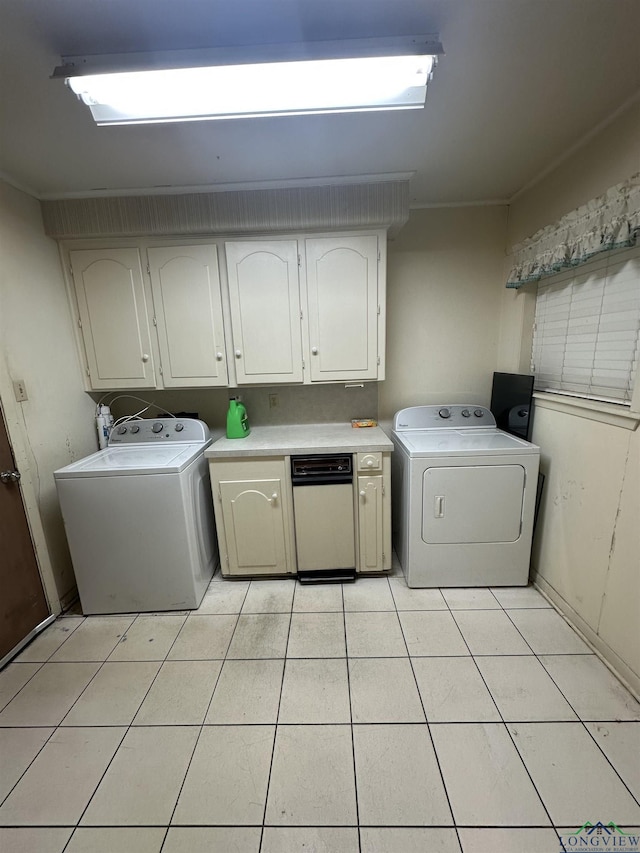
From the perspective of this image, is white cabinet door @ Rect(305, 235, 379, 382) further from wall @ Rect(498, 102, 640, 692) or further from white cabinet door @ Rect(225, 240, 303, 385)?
wall @ Rect(498, 102, 640, 692)

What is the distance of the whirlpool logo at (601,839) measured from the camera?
98cm

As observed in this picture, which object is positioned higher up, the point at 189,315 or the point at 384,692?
the point at 189,315

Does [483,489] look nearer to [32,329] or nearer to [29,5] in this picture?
[29,5]

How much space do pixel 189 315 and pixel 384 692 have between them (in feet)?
7.52

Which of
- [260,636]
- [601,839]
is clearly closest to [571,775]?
[601,839]

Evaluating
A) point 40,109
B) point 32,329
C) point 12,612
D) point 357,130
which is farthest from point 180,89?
point 12,612

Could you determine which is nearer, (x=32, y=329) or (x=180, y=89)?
(x=180, y=89)

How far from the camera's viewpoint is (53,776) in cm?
119

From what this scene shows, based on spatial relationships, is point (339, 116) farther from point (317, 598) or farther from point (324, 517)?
point (317, 598)

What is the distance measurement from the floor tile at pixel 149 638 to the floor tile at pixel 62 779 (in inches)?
13.7

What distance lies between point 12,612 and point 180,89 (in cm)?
247

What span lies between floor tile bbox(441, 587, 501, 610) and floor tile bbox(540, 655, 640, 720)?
36 cm

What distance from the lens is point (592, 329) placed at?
5.53 feet

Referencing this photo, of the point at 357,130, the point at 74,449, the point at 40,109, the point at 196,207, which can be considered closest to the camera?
the point at 40,109
